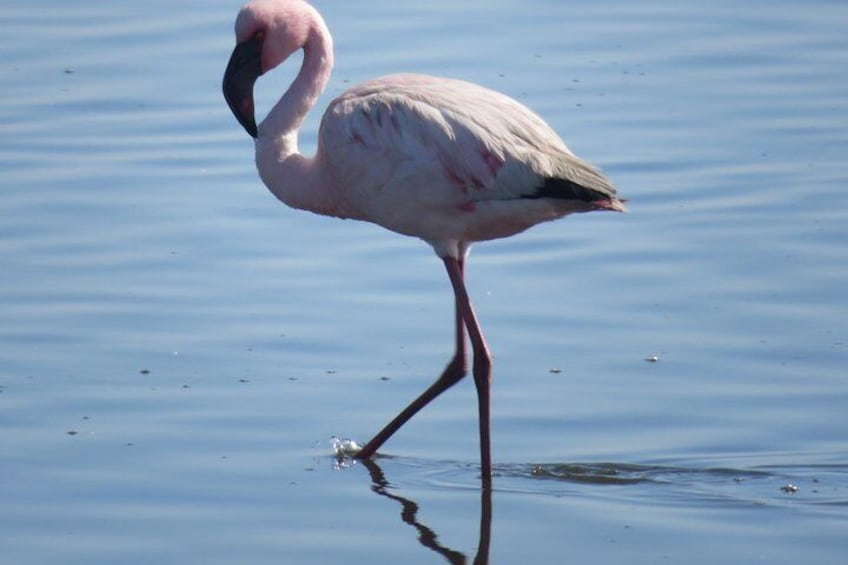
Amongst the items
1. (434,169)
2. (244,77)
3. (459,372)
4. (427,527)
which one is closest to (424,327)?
(459,372)

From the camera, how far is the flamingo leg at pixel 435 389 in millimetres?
6988

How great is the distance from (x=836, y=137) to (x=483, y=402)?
3.83 meters

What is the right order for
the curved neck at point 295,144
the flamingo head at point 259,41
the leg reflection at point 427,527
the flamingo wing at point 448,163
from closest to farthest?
the leg reflection at point 427,527 → the flamingo wing at point 448,163 → the curved neck at point 295,144 → the flamingo head at point 259,41

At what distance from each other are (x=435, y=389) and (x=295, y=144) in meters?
1.02

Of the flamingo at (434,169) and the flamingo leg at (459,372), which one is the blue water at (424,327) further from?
the flamingo at (434,169)

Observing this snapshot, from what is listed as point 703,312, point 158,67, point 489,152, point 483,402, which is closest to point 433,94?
point 489,152

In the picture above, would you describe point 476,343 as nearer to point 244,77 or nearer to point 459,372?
point 459,372

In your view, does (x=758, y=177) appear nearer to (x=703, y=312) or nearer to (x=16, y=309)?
(x=703, y=312)

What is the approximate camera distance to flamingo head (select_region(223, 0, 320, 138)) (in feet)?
24.1

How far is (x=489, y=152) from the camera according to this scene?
22.1ft

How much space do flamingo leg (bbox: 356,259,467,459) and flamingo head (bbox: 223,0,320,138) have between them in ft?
3.33

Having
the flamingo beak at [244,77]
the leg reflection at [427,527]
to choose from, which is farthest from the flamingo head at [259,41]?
the leg reflection at [427,527]

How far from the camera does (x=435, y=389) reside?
23.6 feet

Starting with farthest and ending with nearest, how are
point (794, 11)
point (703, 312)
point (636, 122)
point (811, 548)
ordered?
point (794, 11) → point (636, 122) → point (703, 312) → point (811, 548)
